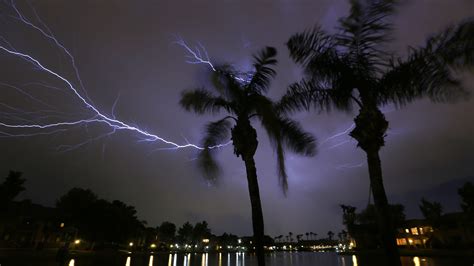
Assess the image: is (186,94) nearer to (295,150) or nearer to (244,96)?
(244,96)

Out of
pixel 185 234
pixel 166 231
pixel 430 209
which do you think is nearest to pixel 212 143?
pixel 430 209

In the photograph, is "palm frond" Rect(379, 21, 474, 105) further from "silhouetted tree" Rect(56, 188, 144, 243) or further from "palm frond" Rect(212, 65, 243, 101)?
"silhouetted tree" Rect(56, 188, 144, 243)

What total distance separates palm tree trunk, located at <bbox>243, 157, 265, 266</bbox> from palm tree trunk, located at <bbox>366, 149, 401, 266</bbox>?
3307 millimetres

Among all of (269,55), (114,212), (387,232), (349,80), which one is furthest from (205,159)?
(114,212)

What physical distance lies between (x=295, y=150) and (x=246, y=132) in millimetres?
1851

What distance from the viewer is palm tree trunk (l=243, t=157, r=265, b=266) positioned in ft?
29.9

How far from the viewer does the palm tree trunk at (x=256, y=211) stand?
912cm

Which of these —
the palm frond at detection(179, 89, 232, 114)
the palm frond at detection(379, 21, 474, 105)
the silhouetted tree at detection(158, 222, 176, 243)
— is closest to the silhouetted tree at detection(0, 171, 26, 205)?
the palm frond at detection(179, 89, 232, 114)

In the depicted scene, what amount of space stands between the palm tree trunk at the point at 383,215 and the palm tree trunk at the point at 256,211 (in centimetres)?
331

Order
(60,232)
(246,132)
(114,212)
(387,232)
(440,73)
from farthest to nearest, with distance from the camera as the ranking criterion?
(114,212) < (60,232) < (246,132) < (440,73) < (387,232)

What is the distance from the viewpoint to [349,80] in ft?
29.0

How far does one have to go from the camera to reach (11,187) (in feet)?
140

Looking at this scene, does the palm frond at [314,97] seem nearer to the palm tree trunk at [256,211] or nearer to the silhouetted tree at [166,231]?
the palm tree trunk at [256,211]

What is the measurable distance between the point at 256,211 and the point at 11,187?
4583 centimetres
